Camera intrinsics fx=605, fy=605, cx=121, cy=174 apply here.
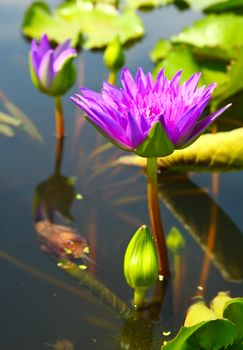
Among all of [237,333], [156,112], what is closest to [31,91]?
[156,112]

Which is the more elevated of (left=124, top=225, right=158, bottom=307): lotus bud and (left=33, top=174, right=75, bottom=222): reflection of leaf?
(left=33, top=174, right=75, bottom=222): reflection of leaf

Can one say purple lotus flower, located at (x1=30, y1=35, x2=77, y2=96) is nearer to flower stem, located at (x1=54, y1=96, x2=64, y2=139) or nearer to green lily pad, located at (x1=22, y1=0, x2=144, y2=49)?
flower stem, located at (x1=54, y1=96, x2=64, y2=139)

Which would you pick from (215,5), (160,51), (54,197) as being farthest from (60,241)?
(215,5)

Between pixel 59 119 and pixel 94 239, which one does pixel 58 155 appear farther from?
pixel 94 239

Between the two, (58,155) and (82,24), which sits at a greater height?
(82,24)

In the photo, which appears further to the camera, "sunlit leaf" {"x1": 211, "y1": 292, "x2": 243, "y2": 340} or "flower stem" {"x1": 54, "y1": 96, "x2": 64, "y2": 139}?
"flower stem" {"x1": 54, "y1": 96, "x2": 64, "y2": 139}

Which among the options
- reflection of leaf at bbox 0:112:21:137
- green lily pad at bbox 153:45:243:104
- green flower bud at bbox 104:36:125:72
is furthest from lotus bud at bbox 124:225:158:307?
green flower bud at bbox 104:36:125:72
